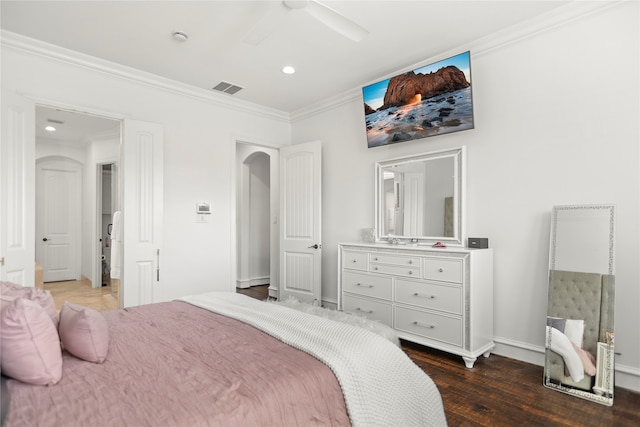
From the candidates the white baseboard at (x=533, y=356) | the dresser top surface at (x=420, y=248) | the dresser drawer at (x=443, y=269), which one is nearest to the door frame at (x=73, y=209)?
the dresser top surface at (x=420, y=248)

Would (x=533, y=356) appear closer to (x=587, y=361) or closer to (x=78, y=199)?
(x=587, y=361)

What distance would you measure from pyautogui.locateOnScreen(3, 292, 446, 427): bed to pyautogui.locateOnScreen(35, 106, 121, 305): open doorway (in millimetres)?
5077

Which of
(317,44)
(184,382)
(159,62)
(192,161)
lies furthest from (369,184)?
(184,382)

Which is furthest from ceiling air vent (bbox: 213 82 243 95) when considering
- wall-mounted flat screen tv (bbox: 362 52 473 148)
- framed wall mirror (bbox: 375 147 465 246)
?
framed wall mirror (bbox: 375 147 465 246)

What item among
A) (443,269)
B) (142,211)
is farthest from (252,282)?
(443,269)

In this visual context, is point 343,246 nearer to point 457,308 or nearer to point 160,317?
point 457,308

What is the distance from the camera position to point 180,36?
304cm

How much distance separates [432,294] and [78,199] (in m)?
6.93

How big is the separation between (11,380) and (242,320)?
3.29 feet

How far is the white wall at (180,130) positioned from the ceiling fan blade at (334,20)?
2.43 meters

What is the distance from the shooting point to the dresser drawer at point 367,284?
11.3 ft

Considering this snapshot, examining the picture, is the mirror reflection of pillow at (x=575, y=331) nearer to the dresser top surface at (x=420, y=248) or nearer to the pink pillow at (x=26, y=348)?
the dresser top surface at (x=420, y=248)

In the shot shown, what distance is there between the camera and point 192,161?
4.23m

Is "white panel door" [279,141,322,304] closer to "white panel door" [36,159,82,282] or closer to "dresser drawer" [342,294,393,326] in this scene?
"dresser drawer" [342,294,393,326]
